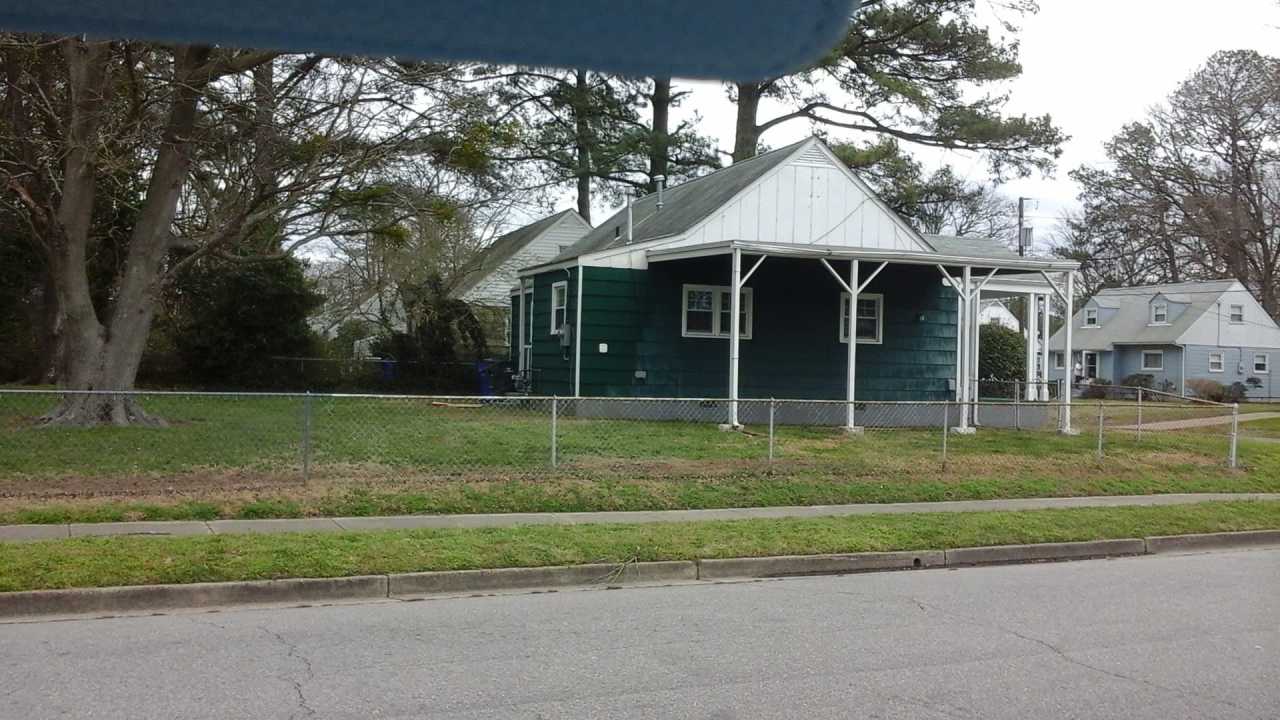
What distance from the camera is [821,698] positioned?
5.72m

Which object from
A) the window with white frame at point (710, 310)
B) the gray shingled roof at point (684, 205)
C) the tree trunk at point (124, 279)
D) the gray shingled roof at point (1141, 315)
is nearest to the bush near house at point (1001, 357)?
the gray shingled roof at point (684, 205)

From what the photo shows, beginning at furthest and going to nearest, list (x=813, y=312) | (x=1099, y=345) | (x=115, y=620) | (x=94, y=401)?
(x=1099, y=345) → (x=813, y=312) → (x=94, y=401) → (x=115, y=620)

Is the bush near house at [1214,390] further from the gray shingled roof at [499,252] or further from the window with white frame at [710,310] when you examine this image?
the window with white frame at [710,310]

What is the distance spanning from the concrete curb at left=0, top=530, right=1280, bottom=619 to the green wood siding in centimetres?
1093

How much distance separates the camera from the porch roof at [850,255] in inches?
767

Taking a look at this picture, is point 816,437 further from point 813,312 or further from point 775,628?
point 775,628

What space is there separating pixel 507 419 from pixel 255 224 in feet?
17.5

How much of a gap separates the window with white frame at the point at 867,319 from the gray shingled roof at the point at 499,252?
53.1 feet

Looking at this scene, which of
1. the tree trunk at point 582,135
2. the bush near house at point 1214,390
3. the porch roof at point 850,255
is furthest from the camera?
the bush near house at point 1214,390

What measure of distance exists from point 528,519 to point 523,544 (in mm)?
1669

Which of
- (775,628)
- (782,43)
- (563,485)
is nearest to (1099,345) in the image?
(563,485)

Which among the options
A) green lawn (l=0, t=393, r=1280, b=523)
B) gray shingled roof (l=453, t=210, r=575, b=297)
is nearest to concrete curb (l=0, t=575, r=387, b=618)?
green lawn (l=0, t=393, r=1280, b=523)

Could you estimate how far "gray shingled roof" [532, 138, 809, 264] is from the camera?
867 inches

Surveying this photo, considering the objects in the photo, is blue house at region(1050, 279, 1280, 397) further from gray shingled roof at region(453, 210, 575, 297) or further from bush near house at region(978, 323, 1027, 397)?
gray shingled roof at region(453, 210, 575, 297)
